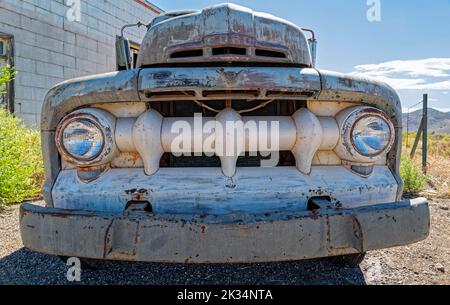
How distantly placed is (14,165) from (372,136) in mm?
4335

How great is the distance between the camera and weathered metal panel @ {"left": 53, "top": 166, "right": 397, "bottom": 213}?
5.45 ft

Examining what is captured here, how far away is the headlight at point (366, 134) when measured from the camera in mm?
1748

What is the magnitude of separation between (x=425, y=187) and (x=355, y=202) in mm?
4773

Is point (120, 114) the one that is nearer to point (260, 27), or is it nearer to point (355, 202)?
point (260, 27)

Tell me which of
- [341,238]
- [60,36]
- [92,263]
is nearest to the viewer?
[341,238]

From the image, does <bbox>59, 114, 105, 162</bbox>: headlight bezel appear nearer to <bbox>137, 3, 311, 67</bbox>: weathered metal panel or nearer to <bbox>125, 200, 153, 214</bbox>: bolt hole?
<bbox>125, 200, 153, 214</bbox>: bolt hole

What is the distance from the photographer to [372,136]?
69.1 inches

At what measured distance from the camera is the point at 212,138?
5.71 ft

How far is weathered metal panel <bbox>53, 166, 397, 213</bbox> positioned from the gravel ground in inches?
26.3

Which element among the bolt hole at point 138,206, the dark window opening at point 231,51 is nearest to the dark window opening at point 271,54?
the dark window opening at point 231,51

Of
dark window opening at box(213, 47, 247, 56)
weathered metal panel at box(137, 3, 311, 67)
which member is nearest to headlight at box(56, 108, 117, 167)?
weathered metal panel at box(137, 3, 311, 67)

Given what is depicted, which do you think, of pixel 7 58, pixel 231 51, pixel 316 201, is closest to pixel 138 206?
pixel 316 201

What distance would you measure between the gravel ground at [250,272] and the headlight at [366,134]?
92 cm
